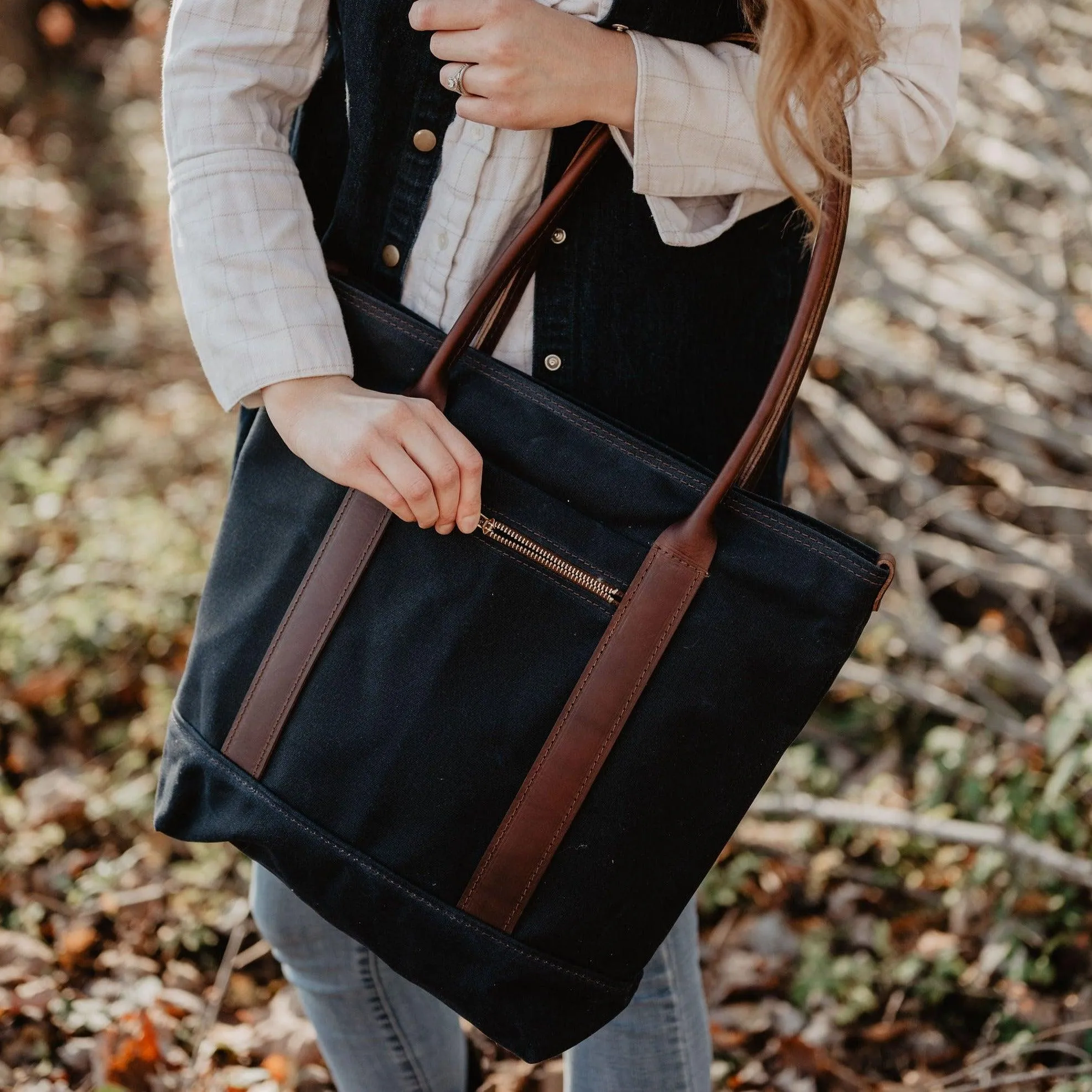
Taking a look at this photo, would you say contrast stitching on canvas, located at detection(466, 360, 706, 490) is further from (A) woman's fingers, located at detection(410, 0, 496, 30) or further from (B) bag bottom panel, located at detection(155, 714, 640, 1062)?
(B) bag bottom panel, located at detection(155, 714, 640, 1062)

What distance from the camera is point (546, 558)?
45.2 inches

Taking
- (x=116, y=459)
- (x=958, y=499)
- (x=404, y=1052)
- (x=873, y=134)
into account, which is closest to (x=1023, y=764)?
(x=958, y=499)

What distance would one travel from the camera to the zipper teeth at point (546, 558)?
1136mm

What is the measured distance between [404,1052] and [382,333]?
3.54 ft

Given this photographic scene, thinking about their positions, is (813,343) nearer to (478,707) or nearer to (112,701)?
(478,707)

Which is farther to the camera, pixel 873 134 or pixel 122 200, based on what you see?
pixel 122 200

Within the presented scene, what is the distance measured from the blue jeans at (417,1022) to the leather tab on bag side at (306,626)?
322 millimetres

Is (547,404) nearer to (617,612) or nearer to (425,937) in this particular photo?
(617,612)

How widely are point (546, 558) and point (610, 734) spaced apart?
207 millimetres

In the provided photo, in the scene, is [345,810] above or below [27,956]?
above

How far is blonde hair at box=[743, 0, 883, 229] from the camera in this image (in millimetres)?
1004

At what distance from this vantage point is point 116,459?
3.71 m

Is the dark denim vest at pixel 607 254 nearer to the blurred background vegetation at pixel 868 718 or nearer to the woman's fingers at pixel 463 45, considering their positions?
the woman's fingers at pixel 463 45

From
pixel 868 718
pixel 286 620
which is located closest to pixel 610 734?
pixel 286 620
